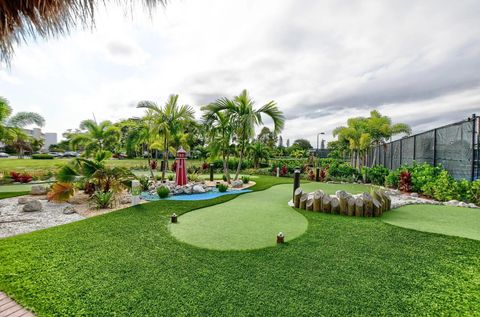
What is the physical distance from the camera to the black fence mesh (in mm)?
6043

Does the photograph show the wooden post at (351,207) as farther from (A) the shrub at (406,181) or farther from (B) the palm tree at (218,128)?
(B) the palm tree at (218,128)

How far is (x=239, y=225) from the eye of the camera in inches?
169

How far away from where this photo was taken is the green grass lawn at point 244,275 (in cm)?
197

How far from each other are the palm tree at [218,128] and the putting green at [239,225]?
457 centimetres

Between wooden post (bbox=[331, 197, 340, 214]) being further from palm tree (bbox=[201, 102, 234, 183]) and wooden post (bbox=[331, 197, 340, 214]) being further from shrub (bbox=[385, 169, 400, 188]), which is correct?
palm tree (bbox=[201, 102, 234, 183])

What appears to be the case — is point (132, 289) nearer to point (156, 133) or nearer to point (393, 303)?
point (393, 303)

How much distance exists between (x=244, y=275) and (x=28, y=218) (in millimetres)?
5080

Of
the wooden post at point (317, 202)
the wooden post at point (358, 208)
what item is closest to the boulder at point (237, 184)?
the wooden post at point (317, 202)

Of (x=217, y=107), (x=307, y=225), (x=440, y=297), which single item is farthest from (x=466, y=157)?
(x=217, y=107)

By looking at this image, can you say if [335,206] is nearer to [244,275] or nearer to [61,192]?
[244,275]

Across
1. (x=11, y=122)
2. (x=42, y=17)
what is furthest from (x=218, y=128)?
(x=11, y=122)

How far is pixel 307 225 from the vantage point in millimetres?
4242

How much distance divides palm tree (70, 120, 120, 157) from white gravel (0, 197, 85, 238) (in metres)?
5.73

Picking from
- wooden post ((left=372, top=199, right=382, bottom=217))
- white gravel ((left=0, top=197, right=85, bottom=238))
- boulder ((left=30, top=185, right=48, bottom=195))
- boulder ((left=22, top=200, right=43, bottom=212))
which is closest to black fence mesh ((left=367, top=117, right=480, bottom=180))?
wooden post ((left=372, top=199, right=382, bottom=217))
